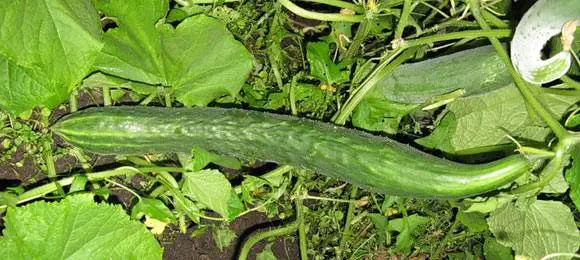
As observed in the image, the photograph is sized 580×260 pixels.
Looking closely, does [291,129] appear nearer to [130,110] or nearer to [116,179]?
[130,110]

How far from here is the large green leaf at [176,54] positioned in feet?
6.54

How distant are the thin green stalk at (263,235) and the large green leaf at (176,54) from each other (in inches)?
17.6

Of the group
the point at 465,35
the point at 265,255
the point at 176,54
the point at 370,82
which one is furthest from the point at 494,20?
the point at 265,255

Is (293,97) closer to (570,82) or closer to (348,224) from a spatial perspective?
(348,224)

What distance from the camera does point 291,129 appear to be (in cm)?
195

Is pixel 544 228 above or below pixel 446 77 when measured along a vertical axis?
below

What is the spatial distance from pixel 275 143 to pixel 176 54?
37 centimetres

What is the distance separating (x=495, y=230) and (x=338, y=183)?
507mm

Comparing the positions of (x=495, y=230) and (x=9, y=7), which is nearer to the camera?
(x=9, y=7)

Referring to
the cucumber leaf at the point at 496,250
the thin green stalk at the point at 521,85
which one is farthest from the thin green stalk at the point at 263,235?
the thin green stalk at the point at 521,85

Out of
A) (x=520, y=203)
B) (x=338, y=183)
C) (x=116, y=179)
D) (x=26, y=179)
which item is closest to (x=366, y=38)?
(x=338, y=183)

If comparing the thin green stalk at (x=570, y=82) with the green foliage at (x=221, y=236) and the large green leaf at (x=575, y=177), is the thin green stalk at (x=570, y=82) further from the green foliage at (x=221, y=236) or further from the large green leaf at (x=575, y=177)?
the green foliage at (x=221, y=236)

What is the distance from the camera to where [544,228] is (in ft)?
7.17

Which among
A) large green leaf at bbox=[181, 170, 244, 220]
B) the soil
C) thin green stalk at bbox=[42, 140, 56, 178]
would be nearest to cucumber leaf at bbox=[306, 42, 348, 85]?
large green leaf at bbox=[181, 170, 244, 220]
